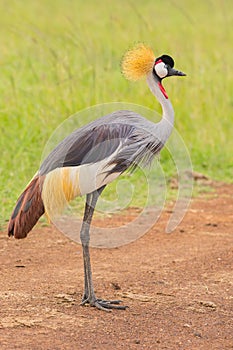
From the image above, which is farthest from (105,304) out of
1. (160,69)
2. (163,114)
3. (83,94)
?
(83,94)

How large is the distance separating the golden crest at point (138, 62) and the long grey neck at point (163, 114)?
54 mm

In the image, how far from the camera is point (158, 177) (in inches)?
261

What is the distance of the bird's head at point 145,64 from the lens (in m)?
4.35

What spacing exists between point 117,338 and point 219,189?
3.27 m

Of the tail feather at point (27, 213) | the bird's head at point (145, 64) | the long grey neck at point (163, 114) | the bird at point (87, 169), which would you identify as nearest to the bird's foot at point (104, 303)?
the bird at point (87, 169)

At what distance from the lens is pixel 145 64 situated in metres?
4.36

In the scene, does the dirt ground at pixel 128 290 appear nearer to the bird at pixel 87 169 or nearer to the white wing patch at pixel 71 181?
the bird at pixel 87 169

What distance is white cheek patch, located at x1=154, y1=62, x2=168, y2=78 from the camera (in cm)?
435

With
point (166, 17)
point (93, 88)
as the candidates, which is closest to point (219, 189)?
point (93, 88)

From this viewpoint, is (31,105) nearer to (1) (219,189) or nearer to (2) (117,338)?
(1) (219,189)

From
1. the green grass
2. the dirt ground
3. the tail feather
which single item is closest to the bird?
the tail feather

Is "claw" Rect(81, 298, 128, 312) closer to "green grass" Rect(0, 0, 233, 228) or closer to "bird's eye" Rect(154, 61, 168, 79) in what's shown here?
"bird's eye" Rect(154, 61, 168, 79)

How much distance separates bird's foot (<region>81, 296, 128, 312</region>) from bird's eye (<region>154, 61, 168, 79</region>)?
1341 millimetres

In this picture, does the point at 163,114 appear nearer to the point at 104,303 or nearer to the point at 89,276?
the point at 89,276
